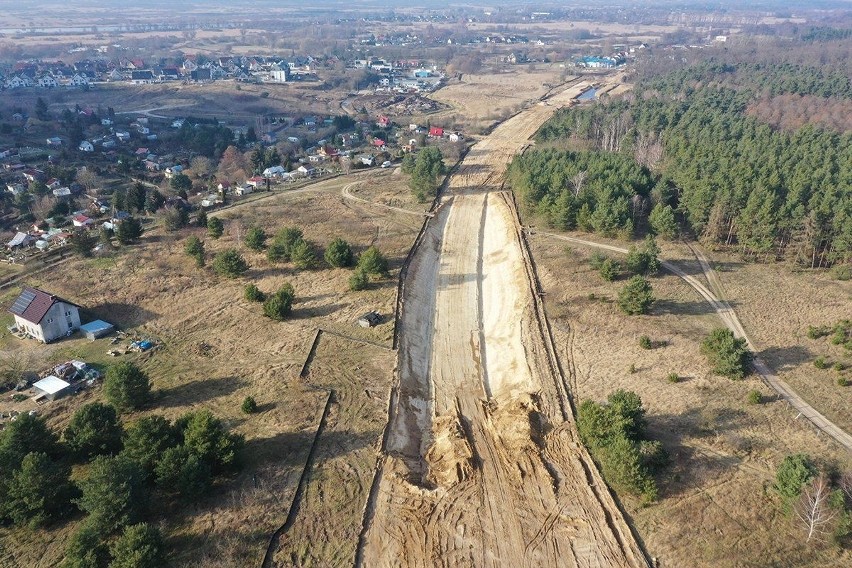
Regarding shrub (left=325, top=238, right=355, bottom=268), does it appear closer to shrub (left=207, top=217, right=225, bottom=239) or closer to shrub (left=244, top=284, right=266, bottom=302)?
shrub (left=244, top=284, right=266, bottom=302)

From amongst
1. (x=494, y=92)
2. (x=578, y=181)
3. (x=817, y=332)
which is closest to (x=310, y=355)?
(x=817, y=332)

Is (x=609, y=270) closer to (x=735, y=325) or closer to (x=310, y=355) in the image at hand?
(x=735, y=325)

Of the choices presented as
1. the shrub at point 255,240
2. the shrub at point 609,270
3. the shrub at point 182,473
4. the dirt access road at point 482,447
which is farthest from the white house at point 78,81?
the shrub at point 182,473

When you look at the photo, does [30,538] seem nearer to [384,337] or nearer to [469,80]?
[384,337]

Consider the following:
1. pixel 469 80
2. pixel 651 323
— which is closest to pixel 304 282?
pixel 651 323

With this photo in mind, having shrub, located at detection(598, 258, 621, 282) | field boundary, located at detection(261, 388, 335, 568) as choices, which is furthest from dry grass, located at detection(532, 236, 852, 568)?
field boundary, located at detection(261, 388, 335, 568)

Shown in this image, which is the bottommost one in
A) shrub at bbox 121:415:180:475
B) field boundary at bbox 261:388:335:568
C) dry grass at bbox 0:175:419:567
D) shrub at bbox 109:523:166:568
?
field boundary at bbox 261:388:335:568

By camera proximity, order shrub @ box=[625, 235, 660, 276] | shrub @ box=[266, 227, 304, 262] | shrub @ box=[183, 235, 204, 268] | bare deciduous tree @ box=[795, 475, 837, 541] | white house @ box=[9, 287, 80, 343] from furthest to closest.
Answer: shrub @ box=[266, 227, 304, 262] < shrub @ box=[183, 235, 204, 268] < shrub @ box=[625, 235, 660, 276] < white house @ box=[9, 287, 80, 343] < bare deciduous tree @ box=[795, 475, 837, 541]
